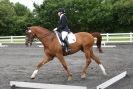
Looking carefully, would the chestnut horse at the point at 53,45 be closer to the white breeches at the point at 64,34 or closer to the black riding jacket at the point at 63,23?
the white breeches at the point at 64,34

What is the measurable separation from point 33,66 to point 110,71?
4.11 m

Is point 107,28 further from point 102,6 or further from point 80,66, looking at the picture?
point 80,66

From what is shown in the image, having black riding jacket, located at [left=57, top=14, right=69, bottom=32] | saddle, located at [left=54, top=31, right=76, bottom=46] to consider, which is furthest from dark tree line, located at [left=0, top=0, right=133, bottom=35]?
black riding jacket, located at [left=57, top=14, right=69, bottom=32]

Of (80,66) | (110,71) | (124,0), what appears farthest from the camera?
(124,0)

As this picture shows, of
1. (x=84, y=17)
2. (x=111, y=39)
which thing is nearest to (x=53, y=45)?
(x=111, y=39)

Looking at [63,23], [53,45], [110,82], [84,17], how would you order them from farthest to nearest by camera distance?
[84,17]
[63,23]
[53,45]
[110,82]

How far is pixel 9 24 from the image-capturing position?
1927 inches

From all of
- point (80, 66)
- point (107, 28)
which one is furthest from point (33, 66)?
point (107, 28)

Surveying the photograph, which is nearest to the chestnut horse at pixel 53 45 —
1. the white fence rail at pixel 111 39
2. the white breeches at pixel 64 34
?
the white breeches at pixel 64 34

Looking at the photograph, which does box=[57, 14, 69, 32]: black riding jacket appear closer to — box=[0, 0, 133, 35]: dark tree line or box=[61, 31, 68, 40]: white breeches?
box=[61, 31, 68, 40]: white breeches

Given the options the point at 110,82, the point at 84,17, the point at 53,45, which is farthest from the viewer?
the point at 84,17

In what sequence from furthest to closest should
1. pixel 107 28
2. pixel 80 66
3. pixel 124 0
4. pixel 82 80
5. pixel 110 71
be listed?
1. pixel 124 0
2. pixel 107 28
3. pixel 80 66
4. pixel 110 71
5. pixel 82 80

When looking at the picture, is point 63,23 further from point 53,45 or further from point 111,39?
point 111,39

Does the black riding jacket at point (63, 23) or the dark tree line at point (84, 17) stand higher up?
the black riding jacket at point (63, 23)
